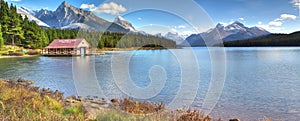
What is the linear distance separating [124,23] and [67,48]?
58427mm

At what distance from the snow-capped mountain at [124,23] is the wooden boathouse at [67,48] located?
5490 cm

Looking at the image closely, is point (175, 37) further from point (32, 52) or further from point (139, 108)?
point (32, 52)

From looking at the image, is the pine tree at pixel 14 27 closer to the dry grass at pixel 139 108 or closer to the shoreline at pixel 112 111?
the shoreline at pixel 112 111

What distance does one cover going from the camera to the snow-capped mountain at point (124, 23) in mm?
8797

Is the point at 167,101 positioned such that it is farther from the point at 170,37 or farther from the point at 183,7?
the point at 183,7

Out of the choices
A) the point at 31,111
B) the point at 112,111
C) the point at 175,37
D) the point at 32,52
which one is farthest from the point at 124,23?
the point at 32,52

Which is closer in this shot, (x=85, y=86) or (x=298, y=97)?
Result: (x=298, y=97)

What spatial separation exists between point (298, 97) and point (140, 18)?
10439 millimetres

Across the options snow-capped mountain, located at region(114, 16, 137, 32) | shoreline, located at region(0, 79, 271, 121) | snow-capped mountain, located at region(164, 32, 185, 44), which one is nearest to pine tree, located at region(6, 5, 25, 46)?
shoreline, located at region(0, 79, 271, 121)

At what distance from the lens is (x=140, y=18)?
8.68 m

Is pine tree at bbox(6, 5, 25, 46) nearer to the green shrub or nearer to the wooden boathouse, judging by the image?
the green shrub

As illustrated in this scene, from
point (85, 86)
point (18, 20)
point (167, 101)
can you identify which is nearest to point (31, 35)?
point (18, 20)

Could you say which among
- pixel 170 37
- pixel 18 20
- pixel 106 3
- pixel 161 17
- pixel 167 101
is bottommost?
pixel 167 101

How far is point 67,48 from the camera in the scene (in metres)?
63.6
